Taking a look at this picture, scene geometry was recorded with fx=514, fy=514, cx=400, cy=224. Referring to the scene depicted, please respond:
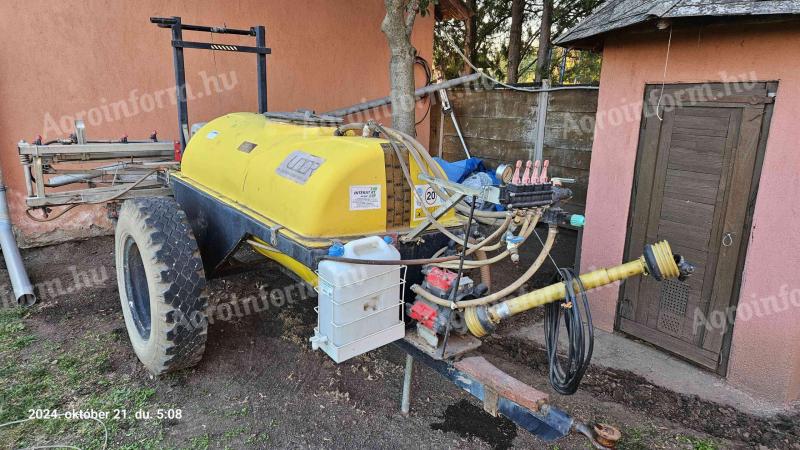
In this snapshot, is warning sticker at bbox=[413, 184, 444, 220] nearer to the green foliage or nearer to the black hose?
the black hose

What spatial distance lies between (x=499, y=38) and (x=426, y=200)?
1024cm

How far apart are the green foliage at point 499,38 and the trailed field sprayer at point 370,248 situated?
838 cm

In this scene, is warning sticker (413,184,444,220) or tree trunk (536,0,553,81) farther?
tree trunk (536,0,553,81)

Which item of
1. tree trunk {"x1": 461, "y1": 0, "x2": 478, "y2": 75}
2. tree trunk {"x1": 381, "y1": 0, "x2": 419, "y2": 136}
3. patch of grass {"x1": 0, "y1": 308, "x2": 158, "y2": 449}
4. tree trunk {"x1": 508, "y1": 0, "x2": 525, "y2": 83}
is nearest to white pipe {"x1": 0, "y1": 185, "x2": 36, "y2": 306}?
patch of grass {"x1": 0, "y1": 308, "x2": 158, "y2": 449}

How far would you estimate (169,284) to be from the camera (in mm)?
2855

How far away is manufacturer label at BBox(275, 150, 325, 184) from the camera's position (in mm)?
2734

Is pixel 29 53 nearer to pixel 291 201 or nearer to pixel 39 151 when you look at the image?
pixel 39 151

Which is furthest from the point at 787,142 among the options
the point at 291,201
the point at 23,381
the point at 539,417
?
the point at 23,381

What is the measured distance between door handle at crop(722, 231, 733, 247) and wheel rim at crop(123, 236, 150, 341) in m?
4.01

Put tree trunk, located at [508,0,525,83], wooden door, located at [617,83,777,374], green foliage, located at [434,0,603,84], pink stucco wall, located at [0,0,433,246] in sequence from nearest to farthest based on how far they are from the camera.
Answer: wooden door, located at [617,83,777,374], pink stucco wall, located at [0,0,433,246], tree trunk, located at [508,0,525,83], green foliage, located at [434,0,603,84]

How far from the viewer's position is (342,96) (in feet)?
25.3

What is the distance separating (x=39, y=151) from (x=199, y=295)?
81.6 inches

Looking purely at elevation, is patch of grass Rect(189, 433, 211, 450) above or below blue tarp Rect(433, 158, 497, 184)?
below

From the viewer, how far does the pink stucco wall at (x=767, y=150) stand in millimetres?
3264
